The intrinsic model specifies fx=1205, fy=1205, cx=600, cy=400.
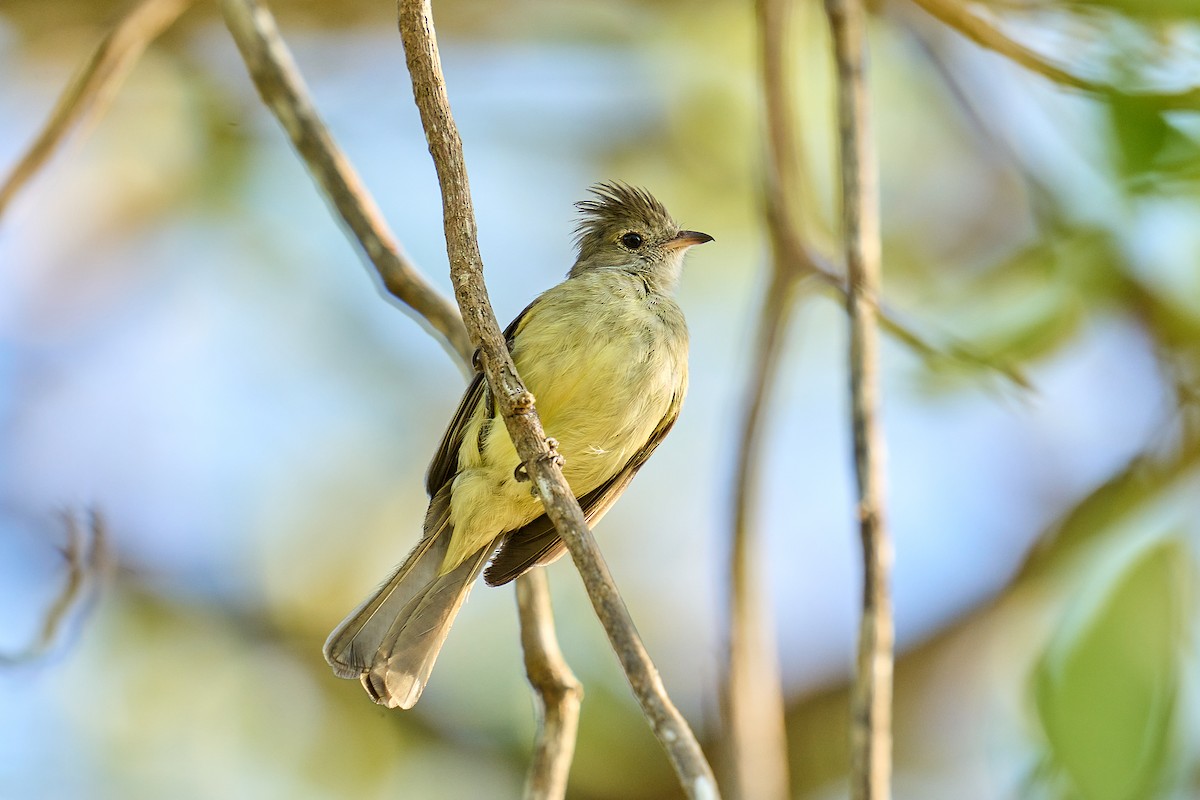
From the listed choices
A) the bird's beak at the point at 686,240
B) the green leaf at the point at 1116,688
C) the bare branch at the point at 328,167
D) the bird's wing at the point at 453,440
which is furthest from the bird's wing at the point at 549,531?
the green leaf at the point at 1116,688

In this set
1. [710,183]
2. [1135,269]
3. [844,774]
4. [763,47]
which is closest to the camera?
[1135,269]

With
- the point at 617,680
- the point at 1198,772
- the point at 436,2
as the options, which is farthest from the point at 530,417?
the point at 436,2

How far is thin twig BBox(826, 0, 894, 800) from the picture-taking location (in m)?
2.65

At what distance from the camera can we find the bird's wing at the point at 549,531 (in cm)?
345

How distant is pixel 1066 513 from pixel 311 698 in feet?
13.1

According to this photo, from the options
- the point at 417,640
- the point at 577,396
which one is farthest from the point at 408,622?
the point at 577,396

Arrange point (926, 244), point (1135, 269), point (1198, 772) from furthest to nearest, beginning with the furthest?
Answer: point (926, 244) < point (1198, 772) < point (1135, 269)

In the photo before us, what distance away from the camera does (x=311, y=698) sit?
21.4 ft

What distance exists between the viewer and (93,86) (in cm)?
419

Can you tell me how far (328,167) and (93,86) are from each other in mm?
1294

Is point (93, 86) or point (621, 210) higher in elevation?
point (93, 86)

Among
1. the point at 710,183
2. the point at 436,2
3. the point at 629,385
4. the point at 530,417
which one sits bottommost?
the point at 530,417

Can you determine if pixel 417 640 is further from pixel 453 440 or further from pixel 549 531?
pixel 453 440

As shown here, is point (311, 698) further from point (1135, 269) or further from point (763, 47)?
point (1135, 269)
